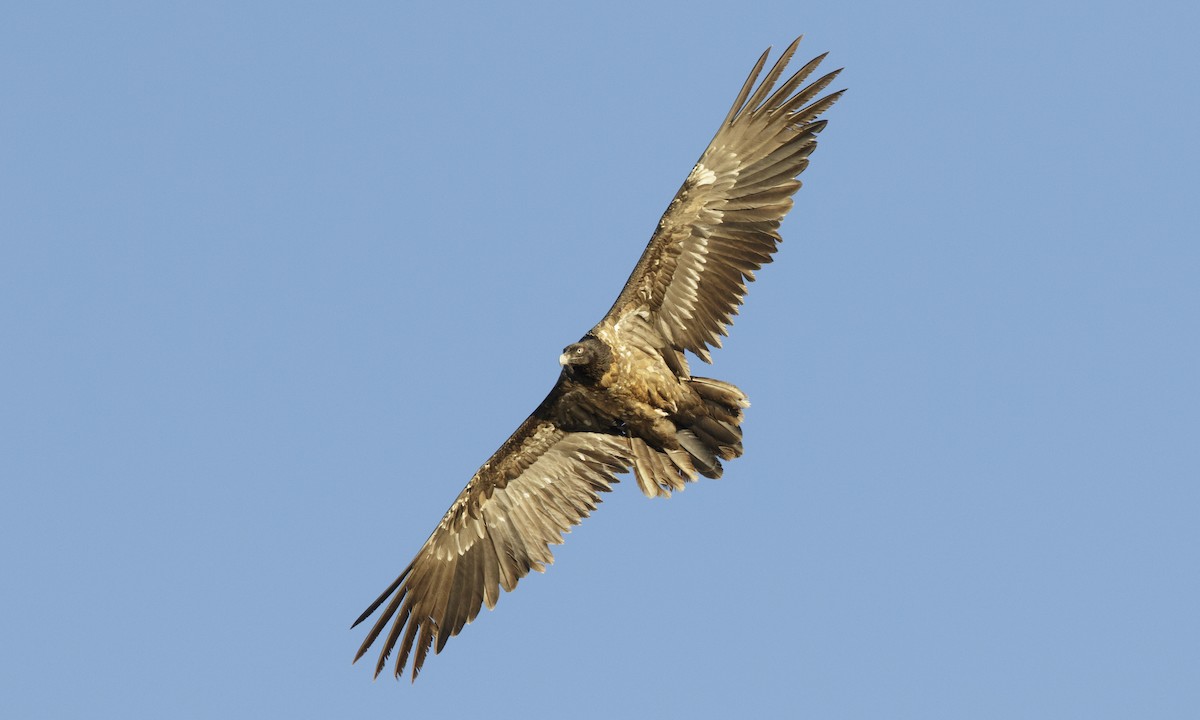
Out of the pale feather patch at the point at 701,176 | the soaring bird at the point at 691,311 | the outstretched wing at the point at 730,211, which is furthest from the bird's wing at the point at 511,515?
the pale feather patch at the point at 701,176

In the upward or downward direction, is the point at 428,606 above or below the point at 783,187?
below

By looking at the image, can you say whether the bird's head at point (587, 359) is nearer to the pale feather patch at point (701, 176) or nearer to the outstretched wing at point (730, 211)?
the outstretched wing at point (730, 211)

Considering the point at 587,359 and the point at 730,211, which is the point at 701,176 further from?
the point at 587,359

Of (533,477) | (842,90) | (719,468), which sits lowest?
(719,468)

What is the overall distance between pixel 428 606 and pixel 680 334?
3923 mm

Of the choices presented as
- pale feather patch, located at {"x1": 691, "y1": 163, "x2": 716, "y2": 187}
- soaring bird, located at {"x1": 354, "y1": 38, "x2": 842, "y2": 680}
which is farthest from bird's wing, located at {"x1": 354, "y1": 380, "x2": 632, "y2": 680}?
pale feather patch, located at {"x1": 691, "y1": 163, "x2": 716, "y2": 187}

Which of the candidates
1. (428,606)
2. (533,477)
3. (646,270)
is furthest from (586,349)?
(428,606)

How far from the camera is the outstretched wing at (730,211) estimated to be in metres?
15.8

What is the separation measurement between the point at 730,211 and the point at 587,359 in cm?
211

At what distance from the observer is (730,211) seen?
1580 centimetres

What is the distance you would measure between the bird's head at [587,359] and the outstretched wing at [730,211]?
41cm

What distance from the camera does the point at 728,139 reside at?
15852 mm

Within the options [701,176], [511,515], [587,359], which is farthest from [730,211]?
[511,515]

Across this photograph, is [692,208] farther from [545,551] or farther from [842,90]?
[545,551]
